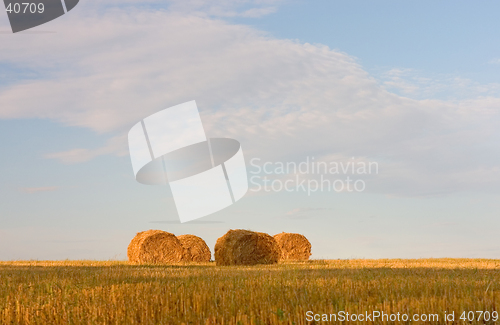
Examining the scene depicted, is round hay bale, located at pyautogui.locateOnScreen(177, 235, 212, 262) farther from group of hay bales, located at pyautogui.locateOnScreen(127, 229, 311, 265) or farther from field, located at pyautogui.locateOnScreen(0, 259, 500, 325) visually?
field, located at pyautogui.locateOnScreen(0, 259, 500, 325)

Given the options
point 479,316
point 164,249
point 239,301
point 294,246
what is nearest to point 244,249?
point 164,249

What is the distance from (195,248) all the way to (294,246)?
5.83m

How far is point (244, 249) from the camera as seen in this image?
62.6 feet

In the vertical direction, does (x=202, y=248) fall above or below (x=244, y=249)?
above

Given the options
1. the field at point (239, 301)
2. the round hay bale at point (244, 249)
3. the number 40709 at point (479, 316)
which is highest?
the round hay bale at point (244, 249)

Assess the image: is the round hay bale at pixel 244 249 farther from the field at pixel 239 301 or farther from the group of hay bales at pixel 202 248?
the field at pixel 239 301

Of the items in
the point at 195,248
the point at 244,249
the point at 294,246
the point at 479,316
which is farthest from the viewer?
the point at 294,246

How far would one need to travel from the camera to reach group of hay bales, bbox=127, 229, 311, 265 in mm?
19125

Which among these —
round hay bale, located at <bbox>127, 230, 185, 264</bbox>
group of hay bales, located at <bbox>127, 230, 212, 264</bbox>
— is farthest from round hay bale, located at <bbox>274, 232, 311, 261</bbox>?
round hay bale, located at <bbox>127, 230, 185, 264</bbox>

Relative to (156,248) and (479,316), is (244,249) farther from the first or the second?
(479,316)

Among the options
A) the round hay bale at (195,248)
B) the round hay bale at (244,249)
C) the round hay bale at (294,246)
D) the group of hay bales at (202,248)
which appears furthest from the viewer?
the round hay bale at (294,246)

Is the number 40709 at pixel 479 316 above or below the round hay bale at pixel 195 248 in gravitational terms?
below

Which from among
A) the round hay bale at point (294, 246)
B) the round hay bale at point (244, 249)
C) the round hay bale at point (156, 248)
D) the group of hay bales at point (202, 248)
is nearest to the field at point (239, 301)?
the round hay bale at point (244, 249)

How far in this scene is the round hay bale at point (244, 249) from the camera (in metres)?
19.0
